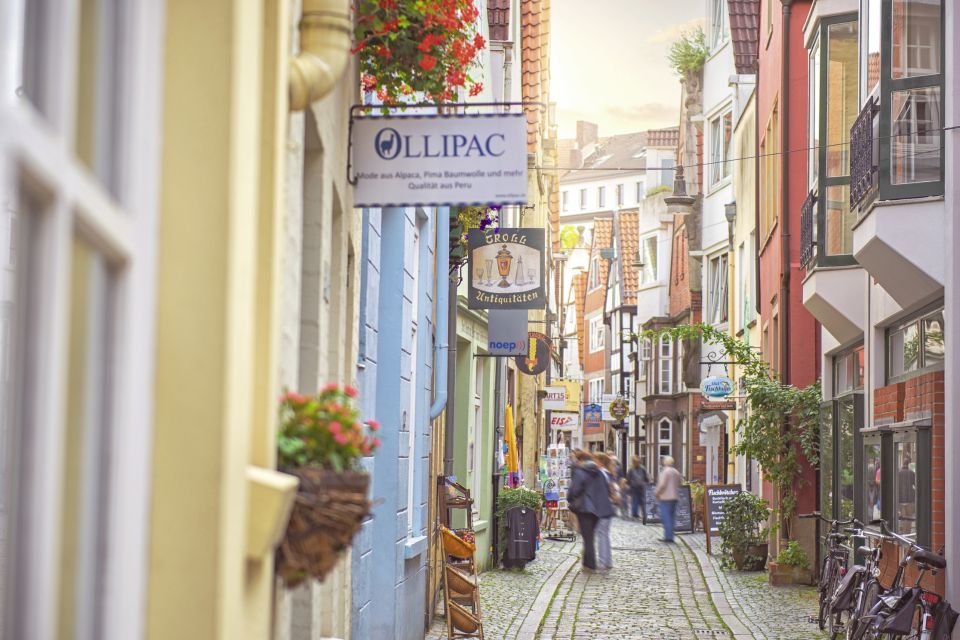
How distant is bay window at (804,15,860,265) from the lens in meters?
14.1

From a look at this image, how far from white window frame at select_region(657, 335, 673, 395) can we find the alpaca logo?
1537 inches

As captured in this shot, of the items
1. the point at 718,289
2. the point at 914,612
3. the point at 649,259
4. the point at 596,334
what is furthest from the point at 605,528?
the point at 596,334

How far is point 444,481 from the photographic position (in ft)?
42.5

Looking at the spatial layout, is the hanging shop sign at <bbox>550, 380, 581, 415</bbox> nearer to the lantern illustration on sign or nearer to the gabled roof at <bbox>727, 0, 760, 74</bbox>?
the gabled roof at <bbox>727, 0, 760, 74</bbox>

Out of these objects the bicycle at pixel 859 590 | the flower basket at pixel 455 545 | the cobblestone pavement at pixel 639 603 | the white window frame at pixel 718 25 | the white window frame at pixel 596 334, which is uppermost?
the white window frame at pixel 718 25

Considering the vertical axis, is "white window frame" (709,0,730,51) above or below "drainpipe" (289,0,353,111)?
above

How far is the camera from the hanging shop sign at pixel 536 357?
75.6 feet

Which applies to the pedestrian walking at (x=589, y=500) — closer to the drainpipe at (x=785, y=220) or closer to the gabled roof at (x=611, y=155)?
the drainpipe at (x=785, y=220)

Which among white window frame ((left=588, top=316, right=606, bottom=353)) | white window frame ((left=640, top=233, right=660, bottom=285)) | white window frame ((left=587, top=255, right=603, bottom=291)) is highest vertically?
white window frame ((left=587, top=255, right=603, bottom=291))

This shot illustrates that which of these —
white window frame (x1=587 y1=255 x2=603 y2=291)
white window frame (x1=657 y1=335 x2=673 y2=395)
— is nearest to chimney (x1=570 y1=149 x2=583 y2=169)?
white window frame (x1=587 y1=255 x2=603 y2=291)

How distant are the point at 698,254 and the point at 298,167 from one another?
3183cm

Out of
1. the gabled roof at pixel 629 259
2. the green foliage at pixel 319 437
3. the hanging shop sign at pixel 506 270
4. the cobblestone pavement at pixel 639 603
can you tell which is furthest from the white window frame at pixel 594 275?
the green foliage at pixel 319 437

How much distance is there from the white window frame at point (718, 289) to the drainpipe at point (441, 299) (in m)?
19.2

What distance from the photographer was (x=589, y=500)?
56.0 ft
